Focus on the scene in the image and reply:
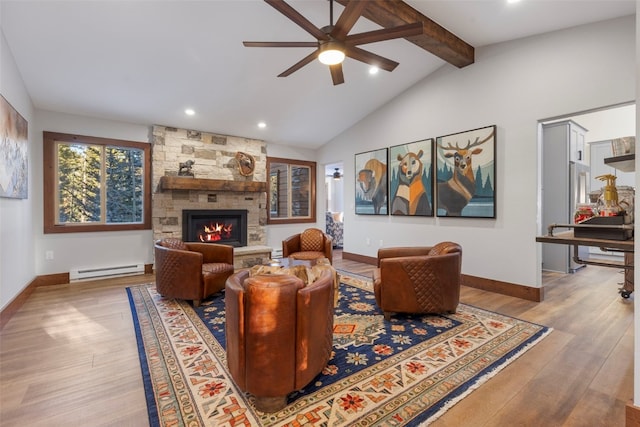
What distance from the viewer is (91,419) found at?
1.68m

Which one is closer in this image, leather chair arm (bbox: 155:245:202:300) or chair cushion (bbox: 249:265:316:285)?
chair cushion (bbox: 249:265:316:285)

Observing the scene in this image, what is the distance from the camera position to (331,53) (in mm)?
2553

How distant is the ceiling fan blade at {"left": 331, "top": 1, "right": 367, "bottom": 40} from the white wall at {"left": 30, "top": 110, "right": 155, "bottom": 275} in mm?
4323

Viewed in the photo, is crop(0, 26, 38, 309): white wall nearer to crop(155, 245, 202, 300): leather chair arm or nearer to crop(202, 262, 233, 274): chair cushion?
crop(155, 245, 202, 300): leather chair arm

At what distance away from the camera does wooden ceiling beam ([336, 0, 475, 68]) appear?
301 centimetres

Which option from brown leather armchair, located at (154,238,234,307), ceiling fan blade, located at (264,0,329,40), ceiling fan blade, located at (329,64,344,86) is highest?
ceiling fan blade, located at (264,0,329,40)

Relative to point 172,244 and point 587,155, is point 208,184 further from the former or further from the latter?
point 587,155

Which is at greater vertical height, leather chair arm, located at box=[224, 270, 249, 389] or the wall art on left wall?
the wall art on left wall

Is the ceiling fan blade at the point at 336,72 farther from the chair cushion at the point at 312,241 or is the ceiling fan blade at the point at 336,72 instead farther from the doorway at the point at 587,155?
the doorway at the point at 587,155

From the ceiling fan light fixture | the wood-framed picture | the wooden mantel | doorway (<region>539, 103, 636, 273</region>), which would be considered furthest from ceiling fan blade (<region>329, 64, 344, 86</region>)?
the wood-framed picture

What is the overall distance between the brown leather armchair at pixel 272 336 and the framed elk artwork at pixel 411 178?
11.8 ft

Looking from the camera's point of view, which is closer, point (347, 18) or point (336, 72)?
point (347, 18)

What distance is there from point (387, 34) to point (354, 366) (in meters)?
2.59

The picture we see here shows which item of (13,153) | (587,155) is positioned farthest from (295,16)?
(587,155)
